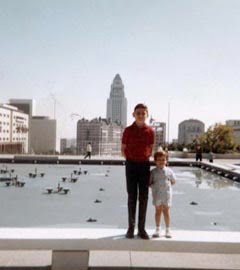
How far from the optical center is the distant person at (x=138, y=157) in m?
3.32

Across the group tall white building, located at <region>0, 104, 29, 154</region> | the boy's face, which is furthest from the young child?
tall white building, located at <region>0, 104, 29, 154</region>

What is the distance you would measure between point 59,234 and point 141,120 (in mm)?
1221

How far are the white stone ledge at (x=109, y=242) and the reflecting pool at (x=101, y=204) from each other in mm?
2761

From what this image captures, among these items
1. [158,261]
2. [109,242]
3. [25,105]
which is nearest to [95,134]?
[25,105]

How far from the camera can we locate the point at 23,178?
14930 mm

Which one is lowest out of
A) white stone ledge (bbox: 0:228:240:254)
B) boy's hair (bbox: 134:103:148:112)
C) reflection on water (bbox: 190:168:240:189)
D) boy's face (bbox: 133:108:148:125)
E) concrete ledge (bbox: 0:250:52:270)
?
reflection on water (bbox: 190:168:240:189)

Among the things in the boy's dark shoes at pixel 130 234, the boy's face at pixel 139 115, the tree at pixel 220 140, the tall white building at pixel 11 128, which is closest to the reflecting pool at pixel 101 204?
the boy's dark shoes at pixel 130 234

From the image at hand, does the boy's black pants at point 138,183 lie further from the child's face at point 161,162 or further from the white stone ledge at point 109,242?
the white stone ledge at point 109,242

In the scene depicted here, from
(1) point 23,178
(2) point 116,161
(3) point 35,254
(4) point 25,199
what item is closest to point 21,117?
(2) point 116,161

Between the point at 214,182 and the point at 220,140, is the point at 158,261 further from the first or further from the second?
the point at 220,140

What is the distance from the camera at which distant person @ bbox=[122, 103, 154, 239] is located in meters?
3.32

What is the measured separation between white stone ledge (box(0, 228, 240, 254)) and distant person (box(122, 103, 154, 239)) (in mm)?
256

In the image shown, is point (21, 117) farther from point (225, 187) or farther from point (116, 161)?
point (225, 187)

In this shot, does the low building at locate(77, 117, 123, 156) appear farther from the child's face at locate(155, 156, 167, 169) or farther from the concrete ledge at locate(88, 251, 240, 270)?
the concrete ledge at locate(88, 251, 240, 270)
